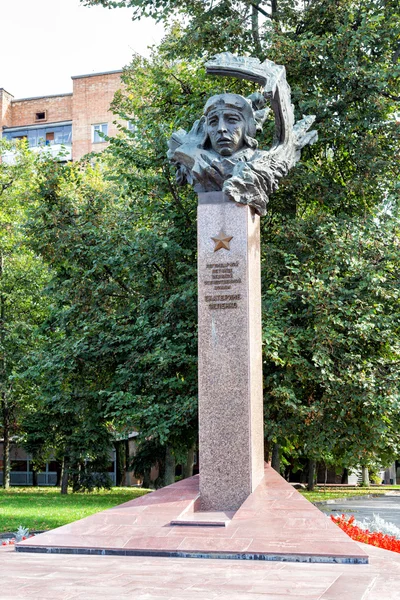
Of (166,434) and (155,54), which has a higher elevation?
(155,54)

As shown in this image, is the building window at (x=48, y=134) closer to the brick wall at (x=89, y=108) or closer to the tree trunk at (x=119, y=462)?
the brick wall at (x=89, y=108)

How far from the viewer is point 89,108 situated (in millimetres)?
43719

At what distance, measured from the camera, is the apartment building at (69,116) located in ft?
142

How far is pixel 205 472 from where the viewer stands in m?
9.03

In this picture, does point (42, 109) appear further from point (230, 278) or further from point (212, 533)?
point (212, 533)

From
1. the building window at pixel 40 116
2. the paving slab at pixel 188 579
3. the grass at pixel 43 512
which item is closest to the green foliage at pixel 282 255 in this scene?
the grass at pixel 43 512

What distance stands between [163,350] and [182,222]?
2.84 meters

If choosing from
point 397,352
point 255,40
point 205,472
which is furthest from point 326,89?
point 205,472

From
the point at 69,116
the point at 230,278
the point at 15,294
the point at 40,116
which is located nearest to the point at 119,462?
the point at 15,294

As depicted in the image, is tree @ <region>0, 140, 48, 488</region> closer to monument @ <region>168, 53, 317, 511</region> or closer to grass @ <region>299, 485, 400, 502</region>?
grass @ <region>299, 485, 400, 502</region>

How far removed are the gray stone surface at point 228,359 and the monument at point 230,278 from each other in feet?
0.04

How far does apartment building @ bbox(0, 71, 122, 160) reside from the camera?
4341 centimetres

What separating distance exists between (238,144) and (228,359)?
283 centimetres

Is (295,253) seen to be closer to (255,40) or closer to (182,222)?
(182,222)
